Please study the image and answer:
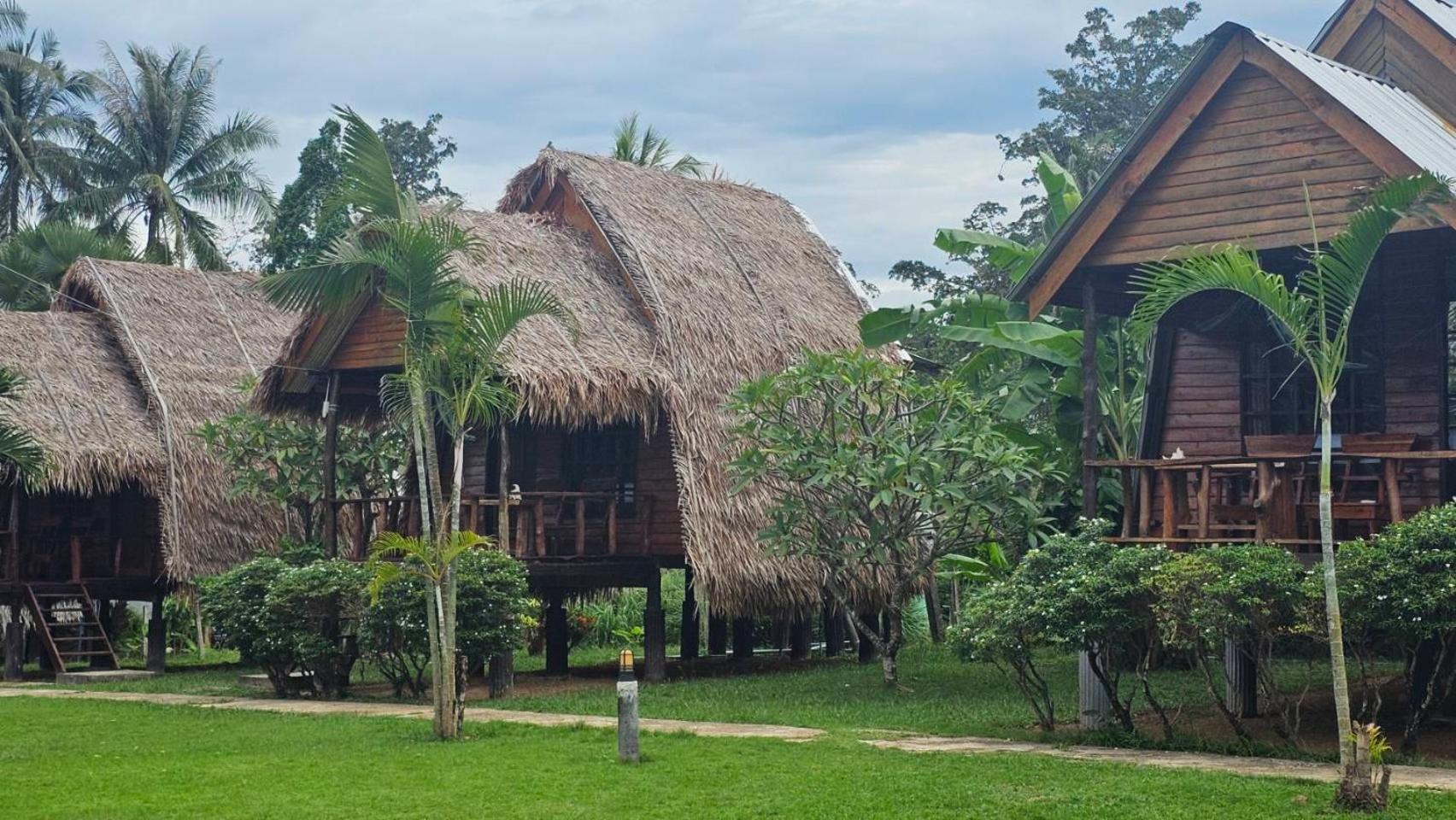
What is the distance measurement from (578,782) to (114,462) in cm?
1378

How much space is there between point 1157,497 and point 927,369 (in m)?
11.1

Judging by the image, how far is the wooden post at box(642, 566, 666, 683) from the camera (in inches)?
757

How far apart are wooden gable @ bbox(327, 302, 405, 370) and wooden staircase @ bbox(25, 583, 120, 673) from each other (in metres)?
6.03

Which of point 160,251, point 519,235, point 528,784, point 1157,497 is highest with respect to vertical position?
point 160,251

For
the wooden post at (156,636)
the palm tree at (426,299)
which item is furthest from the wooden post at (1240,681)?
the wooden post at (156,636)

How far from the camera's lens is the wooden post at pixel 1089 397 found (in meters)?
13.7

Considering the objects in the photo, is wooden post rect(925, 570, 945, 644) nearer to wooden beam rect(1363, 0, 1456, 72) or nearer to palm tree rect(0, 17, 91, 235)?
wooden beam rect(1363, 0, 1456, 72)

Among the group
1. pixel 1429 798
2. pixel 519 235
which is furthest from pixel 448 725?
pixel 519 235

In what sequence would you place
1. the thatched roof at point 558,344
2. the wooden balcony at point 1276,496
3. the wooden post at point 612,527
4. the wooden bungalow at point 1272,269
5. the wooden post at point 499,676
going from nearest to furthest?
the wooden balcony at point 1276,496 → the wooden bungalow at point 1272,269 → the wooden post at point 499,676 → the thatched roof at point 558,344 → the wooden post at point 612,527

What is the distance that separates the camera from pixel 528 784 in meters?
10.5

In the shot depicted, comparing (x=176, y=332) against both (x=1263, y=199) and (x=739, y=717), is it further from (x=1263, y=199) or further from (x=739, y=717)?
(x=1263, y=199)

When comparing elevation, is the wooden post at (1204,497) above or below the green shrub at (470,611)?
above

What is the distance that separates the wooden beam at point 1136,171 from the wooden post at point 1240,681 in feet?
10.3

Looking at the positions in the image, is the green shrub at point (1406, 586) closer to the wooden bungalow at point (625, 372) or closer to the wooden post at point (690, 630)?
the wooden bungalow at point (625, 372)
